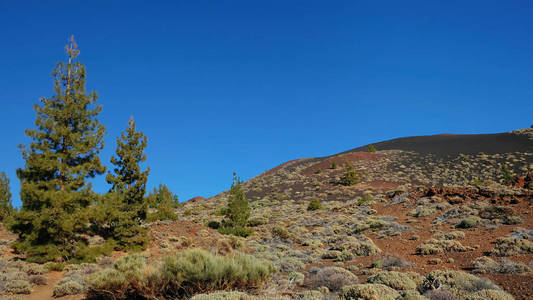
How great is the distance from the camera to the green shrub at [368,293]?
645 cm

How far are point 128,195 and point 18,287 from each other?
766cm

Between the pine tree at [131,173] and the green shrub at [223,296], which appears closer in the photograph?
the green shrub at [223,296]

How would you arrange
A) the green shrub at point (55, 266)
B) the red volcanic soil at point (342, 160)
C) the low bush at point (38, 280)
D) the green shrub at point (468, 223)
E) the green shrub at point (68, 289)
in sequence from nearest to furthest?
the green shrub at point (68, 289) < the low bush at point (38, 280) < the green shrub at point (55, 266) < the green shrub at point (468, 223) < the red volcanic soil at point (342, 160)

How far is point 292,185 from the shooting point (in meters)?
50.4

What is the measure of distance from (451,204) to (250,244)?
14468 mm

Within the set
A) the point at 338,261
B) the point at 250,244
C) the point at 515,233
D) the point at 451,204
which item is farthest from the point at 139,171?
the point at 451,204

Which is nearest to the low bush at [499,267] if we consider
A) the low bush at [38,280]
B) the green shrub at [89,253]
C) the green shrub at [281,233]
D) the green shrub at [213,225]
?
the green shrub at [281,233]

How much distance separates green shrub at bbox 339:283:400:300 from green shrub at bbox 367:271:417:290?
950 millimetres

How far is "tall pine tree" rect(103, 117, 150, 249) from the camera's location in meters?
15.4

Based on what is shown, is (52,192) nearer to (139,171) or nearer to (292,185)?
(139,171)

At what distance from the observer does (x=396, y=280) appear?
7.93m

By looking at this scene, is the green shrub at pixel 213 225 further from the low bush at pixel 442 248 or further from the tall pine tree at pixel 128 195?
the low bush at pixel 442 248

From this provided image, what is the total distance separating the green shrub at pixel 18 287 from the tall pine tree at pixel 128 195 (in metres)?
6.12

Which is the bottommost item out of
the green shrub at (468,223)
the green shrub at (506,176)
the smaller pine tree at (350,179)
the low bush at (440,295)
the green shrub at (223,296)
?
the low bush at (440,295)
